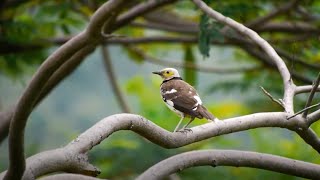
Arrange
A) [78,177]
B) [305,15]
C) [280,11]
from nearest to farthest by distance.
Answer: [78,177], [280,11], [305,15]

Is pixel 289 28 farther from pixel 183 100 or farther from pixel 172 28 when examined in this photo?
pixel 183 100

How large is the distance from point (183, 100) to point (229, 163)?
1.20 feet

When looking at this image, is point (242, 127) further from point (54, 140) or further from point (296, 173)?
point (54, 140)

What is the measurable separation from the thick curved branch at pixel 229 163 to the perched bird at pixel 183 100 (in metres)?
0.16

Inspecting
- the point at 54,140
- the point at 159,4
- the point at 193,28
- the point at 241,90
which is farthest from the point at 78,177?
the point at 54,140

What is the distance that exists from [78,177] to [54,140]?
7657 millimetres

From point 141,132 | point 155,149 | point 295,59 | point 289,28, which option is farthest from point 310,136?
point 155,149

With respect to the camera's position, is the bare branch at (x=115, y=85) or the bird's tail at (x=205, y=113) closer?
the bird's tail at (x=205, y=113)

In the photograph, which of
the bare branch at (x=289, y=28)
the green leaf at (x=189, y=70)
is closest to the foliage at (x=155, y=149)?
the green leaf at (x=189, y=70)

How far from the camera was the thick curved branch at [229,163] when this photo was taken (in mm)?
3238

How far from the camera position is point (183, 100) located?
356 cm

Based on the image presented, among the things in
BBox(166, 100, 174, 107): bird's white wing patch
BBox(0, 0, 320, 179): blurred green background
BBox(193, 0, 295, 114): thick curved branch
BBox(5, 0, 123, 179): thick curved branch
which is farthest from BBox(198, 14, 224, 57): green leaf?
BBox(5, 0, 123, 179): thick curved branch

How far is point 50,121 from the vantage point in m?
12.6

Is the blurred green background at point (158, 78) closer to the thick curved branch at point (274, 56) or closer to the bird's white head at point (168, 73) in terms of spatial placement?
the thick curved branch at point (274, 56)
